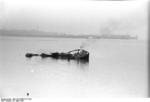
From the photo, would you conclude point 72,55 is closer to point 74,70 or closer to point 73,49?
point 73,49

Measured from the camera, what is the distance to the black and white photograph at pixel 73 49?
2.72 metres

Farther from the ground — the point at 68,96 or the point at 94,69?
the point at 94,69

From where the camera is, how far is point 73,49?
109 inches

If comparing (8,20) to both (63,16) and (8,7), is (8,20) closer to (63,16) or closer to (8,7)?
(8,7)

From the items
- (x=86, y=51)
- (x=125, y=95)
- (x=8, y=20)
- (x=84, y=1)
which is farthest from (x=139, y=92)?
(x=8, y=20)

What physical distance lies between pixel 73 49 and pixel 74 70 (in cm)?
26

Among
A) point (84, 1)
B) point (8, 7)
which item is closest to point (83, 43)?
point (84, 1)

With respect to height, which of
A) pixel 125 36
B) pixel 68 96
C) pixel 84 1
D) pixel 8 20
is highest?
pixel 84 1

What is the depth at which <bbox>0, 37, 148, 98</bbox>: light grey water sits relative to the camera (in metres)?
2.71

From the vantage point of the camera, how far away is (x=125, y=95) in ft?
9.25

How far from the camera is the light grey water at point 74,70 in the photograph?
2713 millimetres

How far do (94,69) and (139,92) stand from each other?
25.0 inches

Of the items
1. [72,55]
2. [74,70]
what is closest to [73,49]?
[72,55]

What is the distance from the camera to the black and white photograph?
2719 millimetres
